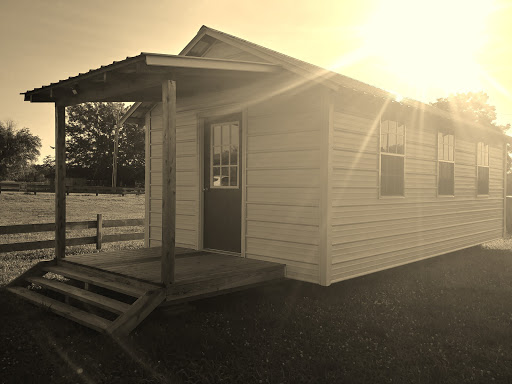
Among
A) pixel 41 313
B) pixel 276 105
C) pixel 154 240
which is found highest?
pixel 276 105

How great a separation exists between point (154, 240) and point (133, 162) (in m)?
52.2

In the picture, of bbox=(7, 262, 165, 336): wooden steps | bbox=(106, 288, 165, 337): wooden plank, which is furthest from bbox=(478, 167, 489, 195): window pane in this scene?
bbox=(106, 288, 165, 337): wooden plank

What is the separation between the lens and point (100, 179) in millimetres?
60531

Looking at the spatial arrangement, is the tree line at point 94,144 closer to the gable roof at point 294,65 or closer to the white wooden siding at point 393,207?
the white wooden siding at point 393,207

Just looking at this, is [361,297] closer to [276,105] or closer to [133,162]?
[276,105]

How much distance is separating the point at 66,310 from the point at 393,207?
5942mm

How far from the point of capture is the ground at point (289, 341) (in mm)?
4109

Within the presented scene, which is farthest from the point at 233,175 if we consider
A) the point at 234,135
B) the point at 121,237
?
the point at 121,237

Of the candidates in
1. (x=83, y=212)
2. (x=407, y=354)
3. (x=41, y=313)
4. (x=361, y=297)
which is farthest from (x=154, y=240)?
(x=83, y=212)

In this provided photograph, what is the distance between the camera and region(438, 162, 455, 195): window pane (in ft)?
33.5

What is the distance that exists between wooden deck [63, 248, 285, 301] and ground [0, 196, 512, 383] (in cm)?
34

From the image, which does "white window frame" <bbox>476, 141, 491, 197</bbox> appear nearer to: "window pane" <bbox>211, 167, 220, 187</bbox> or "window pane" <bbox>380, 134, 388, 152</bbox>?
"window pane" <bbox>380, 134, 388, 152</bbox>

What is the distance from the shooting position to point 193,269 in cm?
629

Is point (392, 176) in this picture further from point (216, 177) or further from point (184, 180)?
point (184, 180)
